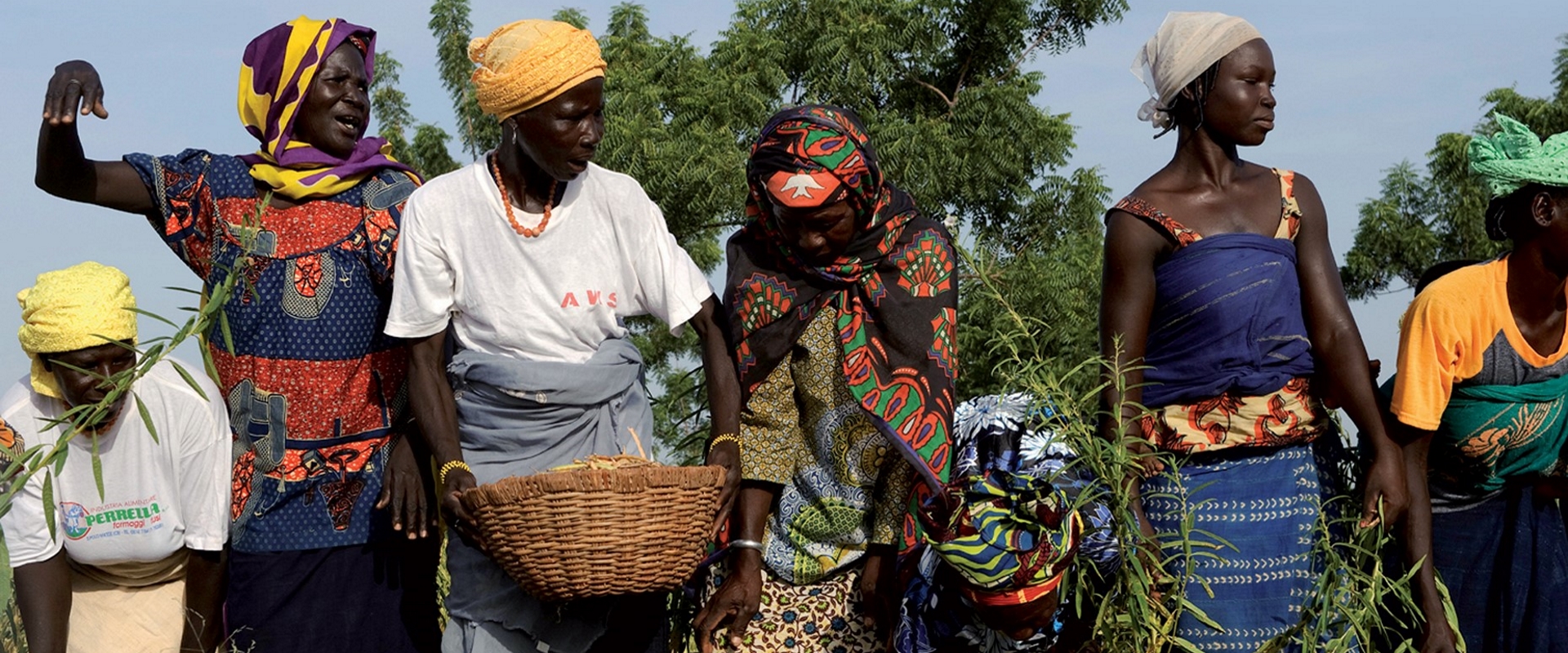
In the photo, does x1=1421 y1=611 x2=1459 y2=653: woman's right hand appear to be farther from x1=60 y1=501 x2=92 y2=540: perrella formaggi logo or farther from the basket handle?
x1=60 y1=501 x2=92 y2=540: perrella formaggi logo

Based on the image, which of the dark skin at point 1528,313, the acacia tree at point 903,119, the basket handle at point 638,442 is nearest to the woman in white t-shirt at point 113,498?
the basket handle at point 638,442

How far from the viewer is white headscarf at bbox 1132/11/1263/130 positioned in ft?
12.5

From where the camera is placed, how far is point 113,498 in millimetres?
4113

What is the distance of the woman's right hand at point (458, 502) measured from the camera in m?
3.66

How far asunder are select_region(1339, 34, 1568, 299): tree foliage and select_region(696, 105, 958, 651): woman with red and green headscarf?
1176cm

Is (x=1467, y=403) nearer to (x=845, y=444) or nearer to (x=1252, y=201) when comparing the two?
(x=1252, y=201)

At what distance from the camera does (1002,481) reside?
363 centimetres

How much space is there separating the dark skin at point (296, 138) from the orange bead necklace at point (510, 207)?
1.80 ft

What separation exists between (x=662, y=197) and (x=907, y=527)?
8133 millimetres

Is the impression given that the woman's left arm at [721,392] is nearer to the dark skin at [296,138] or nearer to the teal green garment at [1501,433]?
the dark skin at [296,138]

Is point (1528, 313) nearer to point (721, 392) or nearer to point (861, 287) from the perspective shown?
point (861, 287)

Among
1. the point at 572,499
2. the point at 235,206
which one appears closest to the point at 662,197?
the point at 235,206

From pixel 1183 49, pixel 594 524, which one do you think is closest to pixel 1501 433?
pixel 1183 49

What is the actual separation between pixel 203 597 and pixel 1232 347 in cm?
280
